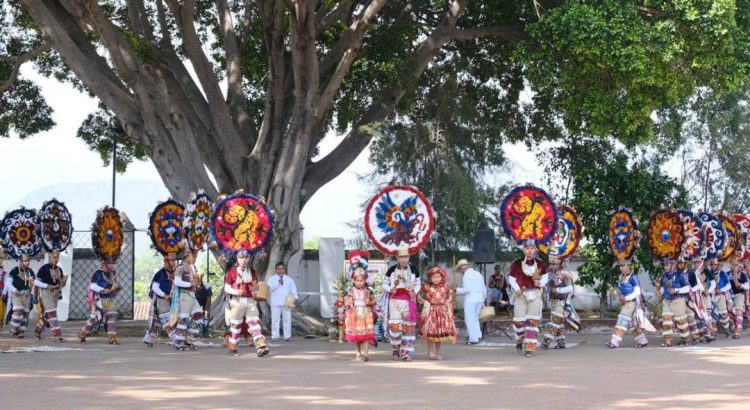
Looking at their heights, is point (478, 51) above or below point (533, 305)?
above

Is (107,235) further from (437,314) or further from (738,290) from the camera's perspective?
(738,290)

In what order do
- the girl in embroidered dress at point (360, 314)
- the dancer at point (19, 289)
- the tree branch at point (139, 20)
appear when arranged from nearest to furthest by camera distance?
the girl in embroidered dress at point (360, 314)
the dancer at point (19, 289)
the tree branch at point (139, 20)

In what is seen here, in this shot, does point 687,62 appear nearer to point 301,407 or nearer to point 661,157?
point 301,407

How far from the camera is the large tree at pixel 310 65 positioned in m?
18.2

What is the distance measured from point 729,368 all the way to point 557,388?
335 centimetres

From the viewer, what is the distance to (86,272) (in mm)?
26938

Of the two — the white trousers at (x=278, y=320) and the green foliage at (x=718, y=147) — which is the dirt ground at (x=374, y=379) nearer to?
the white trousers at (x=278, y=320)

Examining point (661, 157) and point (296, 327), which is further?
point (661, 157)

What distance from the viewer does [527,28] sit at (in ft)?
64.7

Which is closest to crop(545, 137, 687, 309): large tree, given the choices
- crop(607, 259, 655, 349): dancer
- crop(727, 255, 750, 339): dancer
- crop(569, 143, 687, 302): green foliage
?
crop(569, 143, 687, 302): green foliage

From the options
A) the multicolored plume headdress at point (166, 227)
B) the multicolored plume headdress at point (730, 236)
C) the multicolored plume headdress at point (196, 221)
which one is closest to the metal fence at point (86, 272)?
the multicolored plume headdress at point (166, 227)

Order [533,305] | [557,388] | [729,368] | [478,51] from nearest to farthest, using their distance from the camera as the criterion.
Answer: [557,388]
[729,368]
[533,305]
[478,51]

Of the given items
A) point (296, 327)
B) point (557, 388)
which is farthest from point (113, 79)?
point (557, 388)

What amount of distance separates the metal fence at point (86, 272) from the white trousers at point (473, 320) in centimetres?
1054
